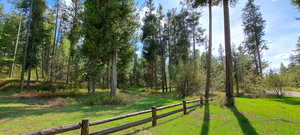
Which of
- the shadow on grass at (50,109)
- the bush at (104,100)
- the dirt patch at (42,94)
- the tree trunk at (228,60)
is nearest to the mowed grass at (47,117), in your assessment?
the shadow on grass at (50,109)

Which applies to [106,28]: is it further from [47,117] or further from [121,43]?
[47,117]

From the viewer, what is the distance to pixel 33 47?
2103 cm

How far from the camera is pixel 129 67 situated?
904 inches

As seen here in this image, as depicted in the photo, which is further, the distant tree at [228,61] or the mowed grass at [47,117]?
the distant tree at [228,61]

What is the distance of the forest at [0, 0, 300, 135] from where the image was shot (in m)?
7.20

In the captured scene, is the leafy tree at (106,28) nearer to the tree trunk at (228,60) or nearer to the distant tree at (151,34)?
the tree trunk at (228,60)

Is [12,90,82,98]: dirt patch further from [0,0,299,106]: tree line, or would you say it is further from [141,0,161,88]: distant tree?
[141,0,161,88]: distant tree

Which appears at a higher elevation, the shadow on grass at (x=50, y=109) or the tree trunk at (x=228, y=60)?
the tree trunk at (x=228, y=60)

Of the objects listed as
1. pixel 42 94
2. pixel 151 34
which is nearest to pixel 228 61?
pixel 42 94

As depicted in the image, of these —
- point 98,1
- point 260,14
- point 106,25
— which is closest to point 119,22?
point 106,25

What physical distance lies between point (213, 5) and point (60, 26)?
24.9 meters

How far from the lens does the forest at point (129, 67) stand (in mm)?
7199

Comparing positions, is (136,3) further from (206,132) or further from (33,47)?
(33,47)

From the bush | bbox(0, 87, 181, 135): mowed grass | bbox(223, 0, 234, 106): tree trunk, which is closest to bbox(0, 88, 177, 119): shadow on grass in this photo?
bbox(0, 87, 181, 135): mowed grass
